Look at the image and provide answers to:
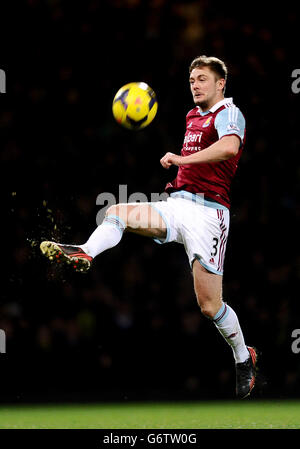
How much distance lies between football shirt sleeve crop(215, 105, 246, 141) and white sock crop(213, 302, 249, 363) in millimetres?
1235

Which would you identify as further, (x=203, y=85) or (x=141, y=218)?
(x=203, y=85)

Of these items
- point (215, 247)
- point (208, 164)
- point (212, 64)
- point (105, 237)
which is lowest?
point (215, 247)

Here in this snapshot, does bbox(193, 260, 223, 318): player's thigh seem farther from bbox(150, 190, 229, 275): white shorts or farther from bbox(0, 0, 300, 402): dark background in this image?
bbox(0, 0, 300, 402): dark background

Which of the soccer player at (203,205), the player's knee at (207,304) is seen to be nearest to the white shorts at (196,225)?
the soccer player at (203,205)

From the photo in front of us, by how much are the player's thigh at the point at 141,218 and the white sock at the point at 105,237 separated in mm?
58

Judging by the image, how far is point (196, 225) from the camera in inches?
200

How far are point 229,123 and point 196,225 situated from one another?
0.74m

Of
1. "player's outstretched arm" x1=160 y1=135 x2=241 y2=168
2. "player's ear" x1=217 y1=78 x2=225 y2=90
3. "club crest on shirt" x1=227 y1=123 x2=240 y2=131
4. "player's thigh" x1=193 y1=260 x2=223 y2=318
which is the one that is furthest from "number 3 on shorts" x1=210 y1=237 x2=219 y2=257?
"player's ear" x1=217 y1=78 x2=225 y2=90

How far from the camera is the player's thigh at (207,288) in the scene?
5.05 metres

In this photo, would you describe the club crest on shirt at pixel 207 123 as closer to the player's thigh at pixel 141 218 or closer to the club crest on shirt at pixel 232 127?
the club crest on shirt at pixel 232 127

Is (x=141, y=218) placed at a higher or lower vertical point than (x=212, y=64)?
lower

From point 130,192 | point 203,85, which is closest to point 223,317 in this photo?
point 203,85

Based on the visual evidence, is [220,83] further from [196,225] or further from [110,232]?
[110,232]

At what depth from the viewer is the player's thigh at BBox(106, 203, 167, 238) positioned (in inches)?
192
